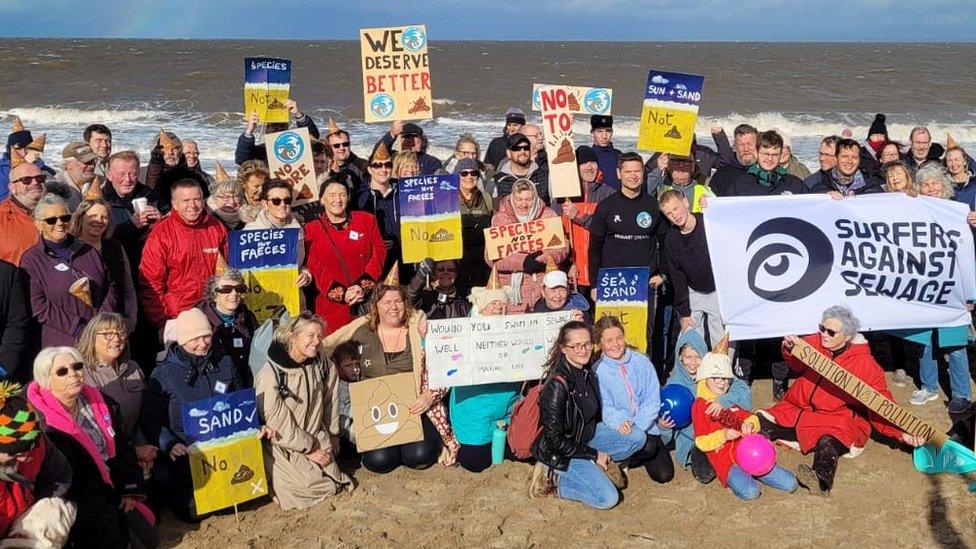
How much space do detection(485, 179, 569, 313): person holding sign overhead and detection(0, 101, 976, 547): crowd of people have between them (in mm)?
20

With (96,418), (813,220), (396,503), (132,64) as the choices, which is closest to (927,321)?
(813,220)

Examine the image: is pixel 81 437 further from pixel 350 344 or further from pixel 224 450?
pixel 350 344

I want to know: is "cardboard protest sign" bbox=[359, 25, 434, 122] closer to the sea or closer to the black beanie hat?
the black beanie hat

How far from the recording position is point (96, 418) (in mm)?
5332

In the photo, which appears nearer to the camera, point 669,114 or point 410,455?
point 410,455

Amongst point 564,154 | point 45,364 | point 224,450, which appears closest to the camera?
point 45,364

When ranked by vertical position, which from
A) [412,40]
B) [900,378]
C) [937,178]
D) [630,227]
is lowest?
[900,378]

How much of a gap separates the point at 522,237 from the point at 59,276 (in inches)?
145

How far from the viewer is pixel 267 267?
6.92 metres

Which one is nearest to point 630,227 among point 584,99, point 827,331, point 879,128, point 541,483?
point 827,331

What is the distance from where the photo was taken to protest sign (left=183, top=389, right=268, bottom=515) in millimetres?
5758

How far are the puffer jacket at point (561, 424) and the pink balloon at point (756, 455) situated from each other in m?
1.09

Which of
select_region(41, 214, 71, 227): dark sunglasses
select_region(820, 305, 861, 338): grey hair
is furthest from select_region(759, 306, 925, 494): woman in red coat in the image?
select_region(41, 214, 71, 227): dark sunglasses

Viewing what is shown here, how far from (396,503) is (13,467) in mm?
2643
